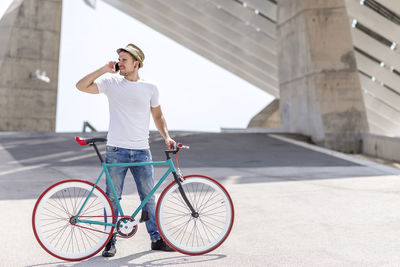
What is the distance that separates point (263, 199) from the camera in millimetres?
6449

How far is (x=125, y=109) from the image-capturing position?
380cm

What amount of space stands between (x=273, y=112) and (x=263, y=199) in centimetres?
3669

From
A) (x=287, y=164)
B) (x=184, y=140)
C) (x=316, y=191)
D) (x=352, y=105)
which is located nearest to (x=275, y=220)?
(x=316, y=191)

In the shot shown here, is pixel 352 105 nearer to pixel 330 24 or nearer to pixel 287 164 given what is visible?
pixel 330 24

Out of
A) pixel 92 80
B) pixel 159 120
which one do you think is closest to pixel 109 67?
pixel 92 80

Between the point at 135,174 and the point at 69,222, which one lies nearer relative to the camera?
the point at 69,222

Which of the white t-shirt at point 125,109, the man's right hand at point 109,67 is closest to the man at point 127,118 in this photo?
the white t-shirt at point 125,109

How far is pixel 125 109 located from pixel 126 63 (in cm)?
38

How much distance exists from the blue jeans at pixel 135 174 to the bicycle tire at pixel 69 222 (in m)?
0.15

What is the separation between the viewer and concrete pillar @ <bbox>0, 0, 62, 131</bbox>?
22.6 m

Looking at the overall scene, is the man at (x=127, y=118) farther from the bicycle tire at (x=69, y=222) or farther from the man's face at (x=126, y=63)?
the bicycle tire at (x=69, y=222)

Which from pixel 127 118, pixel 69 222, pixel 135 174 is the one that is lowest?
pixel 69 222

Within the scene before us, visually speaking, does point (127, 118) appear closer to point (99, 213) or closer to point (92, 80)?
point (92, 80)

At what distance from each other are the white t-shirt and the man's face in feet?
0.26
